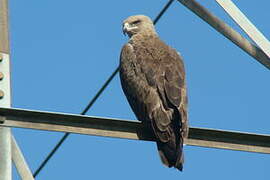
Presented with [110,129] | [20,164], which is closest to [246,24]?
[110,129]

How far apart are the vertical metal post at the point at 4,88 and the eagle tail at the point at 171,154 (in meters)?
1.68

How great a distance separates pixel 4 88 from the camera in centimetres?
388

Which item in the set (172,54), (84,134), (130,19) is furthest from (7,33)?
(130,19)

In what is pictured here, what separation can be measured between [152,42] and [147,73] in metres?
0.95

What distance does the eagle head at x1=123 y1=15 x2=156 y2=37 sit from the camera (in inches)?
314

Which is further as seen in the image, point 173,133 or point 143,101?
point 143,101

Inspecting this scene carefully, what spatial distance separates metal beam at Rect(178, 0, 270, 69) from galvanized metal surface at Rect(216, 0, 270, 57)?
0.27 ft

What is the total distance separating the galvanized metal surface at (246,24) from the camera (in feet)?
14.1

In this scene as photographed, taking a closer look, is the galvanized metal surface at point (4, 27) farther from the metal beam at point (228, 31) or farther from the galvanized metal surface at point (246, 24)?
the galvanized metal surface at point (246, 24)

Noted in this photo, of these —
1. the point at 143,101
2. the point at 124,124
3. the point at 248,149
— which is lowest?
the point at 143,101

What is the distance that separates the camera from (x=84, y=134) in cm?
385

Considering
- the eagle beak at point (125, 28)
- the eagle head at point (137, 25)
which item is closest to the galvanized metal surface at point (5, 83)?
the eagle head at point (137, 25)

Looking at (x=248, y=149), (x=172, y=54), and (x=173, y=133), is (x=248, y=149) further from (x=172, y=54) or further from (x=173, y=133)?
(x=172, y=54)

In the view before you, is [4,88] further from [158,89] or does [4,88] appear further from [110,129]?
[158,89]
